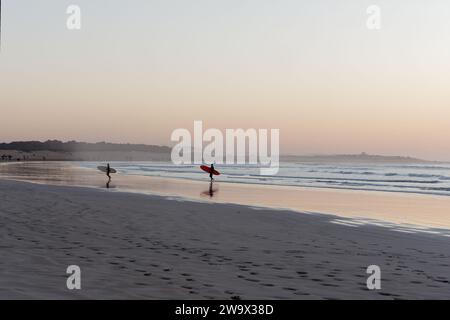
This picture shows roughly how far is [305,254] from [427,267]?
2.35 m

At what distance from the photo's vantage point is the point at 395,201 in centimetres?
2573

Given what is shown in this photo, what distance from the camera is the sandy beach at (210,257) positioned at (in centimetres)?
723

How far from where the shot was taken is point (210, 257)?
31.9 feet

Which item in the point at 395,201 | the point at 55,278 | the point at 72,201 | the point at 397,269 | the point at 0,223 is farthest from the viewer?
the point at 395,201

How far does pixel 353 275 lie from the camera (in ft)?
27.9

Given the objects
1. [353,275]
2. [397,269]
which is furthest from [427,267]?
[353,275]

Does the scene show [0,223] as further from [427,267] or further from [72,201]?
[427,267]

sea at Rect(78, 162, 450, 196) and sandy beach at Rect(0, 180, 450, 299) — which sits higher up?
sandy beach at Rect(0, 180, 450, 299)

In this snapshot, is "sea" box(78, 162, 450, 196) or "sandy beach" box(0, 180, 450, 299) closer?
"sandy beach" box(0, 180, 450, 299)

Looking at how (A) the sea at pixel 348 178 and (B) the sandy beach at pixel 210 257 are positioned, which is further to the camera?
(A) the sea at pixel 348 178

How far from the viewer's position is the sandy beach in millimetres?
Result: 7230
